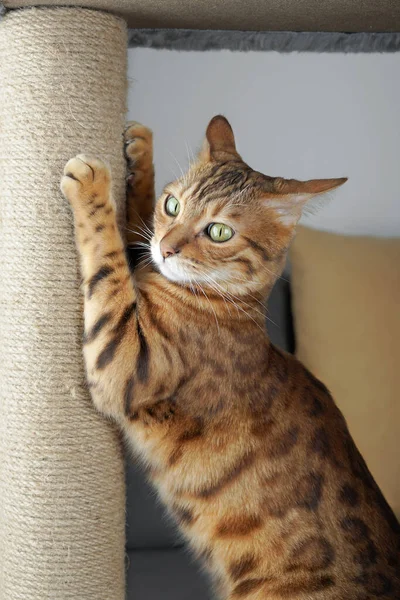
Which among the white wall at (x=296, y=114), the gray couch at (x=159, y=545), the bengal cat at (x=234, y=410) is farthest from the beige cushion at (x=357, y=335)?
the bengal cat at (x=234, y=410)

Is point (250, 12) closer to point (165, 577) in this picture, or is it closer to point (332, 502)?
point (332, 502)

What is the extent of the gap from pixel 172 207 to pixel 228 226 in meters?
0.12

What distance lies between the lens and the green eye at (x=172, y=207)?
146cm

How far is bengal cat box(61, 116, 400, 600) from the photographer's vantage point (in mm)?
1353

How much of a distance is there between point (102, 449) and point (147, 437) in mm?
89

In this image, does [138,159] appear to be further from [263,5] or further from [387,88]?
[387,88]

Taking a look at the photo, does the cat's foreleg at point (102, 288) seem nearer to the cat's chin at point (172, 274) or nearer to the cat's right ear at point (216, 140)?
the cat's chin at point (172, 274)

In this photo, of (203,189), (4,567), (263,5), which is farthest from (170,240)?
(4,567)

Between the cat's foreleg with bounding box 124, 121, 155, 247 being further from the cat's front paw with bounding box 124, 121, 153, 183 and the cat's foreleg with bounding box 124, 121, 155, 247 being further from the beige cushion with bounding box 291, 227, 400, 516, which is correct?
the beige cushion with bounding box 291, 227, 400, 516

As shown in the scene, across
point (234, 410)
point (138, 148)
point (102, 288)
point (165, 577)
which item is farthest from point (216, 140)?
point (165, 577)

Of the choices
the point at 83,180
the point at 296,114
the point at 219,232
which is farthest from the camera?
the point at 296,114

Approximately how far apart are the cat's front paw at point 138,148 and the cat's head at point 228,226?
91mm

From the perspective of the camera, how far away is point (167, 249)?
1.37 m

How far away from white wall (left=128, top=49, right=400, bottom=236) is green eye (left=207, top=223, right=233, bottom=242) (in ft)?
2.63
